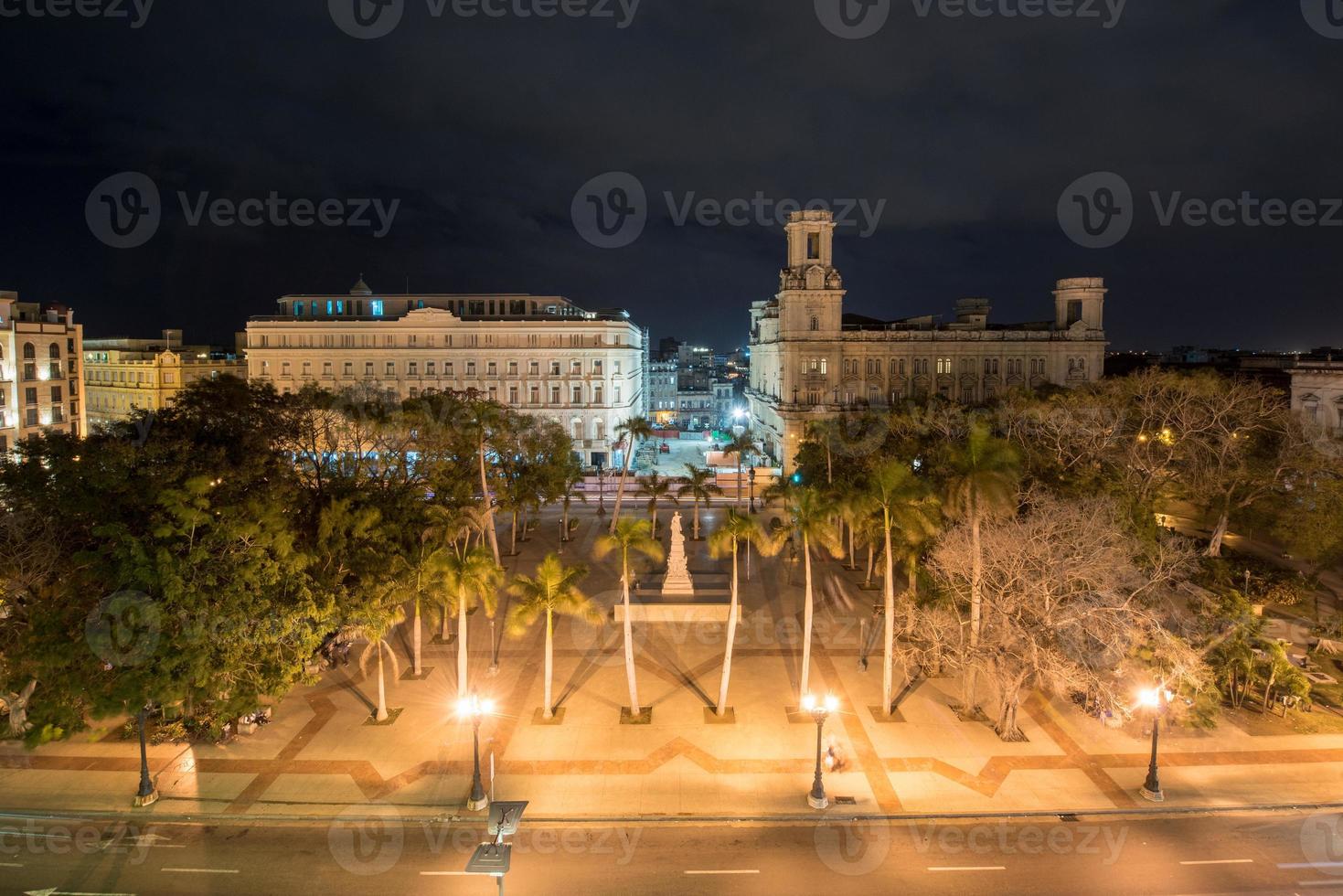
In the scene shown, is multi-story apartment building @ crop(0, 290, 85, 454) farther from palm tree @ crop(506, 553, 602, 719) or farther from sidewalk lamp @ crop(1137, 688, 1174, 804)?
sidewalk lamp @ crop(1137, 688, 1174, 804)

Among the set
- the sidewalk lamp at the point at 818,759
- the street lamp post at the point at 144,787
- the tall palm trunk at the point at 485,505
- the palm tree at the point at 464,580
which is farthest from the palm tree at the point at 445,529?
the sidewalk lamp at the point at 818,759

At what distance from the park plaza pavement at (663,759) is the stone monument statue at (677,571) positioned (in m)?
7.22

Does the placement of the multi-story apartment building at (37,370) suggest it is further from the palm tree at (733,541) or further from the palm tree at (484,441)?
the palm tree at (733,541)

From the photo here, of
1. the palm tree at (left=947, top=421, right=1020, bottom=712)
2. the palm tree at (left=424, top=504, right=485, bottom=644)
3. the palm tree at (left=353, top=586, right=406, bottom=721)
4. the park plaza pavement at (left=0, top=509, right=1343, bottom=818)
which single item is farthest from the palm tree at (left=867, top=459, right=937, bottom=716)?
the palm tree at (left=353, top=586, right=406, bottom=721)

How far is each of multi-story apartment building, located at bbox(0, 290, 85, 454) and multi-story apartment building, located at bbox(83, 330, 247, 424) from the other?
2570cm

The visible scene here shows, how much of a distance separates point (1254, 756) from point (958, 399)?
188 ft

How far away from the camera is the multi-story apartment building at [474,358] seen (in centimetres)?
7362

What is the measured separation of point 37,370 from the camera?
5378cm

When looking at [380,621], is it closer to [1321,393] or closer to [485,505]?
[485,505]

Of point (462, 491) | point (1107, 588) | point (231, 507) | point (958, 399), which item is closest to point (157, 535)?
point (231, 507)

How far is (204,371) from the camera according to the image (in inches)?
3521

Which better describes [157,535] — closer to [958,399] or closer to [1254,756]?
[1254,756]

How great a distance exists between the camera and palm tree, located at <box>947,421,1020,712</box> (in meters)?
22.9

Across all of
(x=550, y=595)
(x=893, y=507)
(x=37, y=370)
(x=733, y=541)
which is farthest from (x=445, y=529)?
(x=37, y=370)
